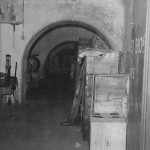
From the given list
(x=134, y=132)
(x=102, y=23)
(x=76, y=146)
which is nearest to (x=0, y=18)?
(x=102, y=23)

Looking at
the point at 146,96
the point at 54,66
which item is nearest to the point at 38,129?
the point at 146,96

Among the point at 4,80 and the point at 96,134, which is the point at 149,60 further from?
the point at 4,80


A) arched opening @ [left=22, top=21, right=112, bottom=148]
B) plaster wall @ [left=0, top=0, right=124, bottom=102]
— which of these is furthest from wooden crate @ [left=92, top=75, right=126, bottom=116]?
plaster wall @ [left=0, top=0, right=124, bottom=102]

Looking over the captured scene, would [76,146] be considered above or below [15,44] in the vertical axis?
below

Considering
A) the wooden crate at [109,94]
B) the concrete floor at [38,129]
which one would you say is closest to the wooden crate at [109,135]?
the wooden crate at [109,94]

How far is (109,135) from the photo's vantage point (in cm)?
494

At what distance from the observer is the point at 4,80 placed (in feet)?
30.6

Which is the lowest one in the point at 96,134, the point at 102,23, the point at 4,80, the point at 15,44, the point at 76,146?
the point at 76,146

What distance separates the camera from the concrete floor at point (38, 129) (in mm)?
5848

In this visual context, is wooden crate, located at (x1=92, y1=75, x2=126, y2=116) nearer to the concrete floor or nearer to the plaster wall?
the concrete floor

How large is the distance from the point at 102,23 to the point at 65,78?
9.92 m

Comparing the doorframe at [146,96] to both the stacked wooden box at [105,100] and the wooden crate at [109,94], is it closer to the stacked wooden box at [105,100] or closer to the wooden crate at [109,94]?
the stacked wooden box at [105,100]

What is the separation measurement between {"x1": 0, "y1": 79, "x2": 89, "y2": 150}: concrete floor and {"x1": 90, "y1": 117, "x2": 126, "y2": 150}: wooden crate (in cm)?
91

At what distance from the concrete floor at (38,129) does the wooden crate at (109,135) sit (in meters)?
0.91
